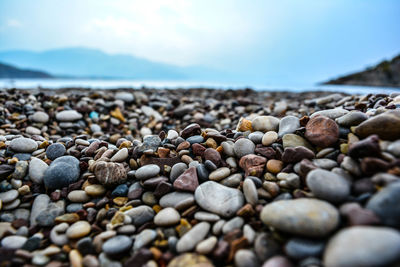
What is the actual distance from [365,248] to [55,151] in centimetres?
225

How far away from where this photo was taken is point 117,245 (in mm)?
1224

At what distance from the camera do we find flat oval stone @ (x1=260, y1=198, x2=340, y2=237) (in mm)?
1024

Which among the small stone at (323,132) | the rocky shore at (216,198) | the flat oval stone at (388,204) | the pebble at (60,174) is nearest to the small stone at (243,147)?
the rocky shore at (216,198)

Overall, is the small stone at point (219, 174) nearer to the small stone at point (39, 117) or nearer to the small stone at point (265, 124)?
the small stone at point (265, 124)

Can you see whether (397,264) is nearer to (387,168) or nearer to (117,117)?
(387,168)

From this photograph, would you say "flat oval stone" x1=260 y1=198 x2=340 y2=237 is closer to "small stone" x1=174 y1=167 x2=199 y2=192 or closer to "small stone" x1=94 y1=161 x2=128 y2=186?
"small stone" x1=174 y1=167 x2=199 y2=192

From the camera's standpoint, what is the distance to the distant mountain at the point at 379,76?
16062 millimetres

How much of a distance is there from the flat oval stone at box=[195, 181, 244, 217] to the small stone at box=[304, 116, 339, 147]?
0.69 m

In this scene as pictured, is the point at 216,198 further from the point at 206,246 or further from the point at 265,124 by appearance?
the point at 265,124

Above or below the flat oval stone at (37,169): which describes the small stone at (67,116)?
above

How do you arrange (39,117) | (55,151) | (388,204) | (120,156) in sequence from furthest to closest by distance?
(39,117)
(55,151)
(120,156)
(388,204)

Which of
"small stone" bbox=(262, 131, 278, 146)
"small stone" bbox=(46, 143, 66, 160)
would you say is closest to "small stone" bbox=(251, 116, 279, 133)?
"small stone" bbox=(262, 131, 278, 146)

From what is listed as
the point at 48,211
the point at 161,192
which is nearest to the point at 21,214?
the point at 48,211

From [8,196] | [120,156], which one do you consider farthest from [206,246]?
[8,196]
